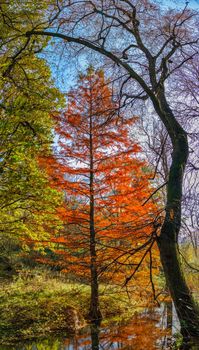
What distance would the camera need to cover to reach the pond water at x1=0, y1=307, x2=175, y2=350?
7.57 m

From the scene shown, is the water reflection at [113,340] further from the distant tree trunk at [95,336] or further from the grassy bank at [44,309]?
the grassy bank at [44,309]

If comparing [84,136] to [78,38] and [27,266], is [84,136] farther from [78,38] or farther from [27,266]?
[27,266]

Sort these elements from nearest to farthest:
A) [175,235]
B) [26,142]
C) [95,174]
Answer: [175,235]
[26,142]
[95,174]

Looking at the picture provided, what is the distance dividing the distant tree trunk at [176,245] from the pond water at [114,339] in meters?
3.17

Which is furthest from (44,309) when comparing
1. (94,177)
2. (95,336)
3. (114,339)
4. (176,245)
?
(176,245)

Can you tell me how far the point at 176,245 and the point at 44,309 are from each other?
7157mm

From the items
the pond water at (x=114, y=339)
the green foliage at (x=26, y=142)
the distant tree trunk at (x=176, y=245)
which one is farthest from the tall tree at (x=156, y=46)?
the pond water at (x=114, y=339)

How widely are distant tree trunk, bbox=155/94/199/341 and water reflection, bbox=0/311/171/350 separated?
128 inches

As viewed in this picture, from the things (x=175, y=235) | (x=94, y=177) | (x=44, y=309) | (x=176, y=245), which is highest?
(x=94, y=177)

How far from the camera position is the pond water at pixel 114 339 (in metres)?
7.57

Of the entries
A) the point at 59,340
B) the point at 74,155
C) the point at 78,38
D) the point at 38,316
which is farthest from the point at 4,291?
the point at 78,38

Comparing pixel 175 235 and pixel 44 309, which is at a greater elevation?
pixel 175 235

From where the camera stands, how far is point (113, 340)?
821 centimetres

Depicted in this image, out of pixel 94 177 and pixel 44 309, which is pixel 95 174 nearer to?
pixel 94 177
